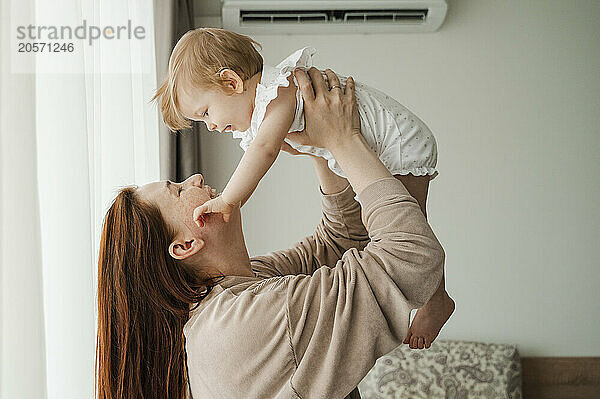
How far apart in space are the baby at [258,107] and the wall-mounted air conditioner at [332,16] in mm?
1687

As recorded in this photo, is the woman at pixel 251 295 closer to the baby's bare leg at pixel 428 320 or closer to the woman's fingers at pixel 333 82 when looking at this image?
the woman's fingers at pixel 333 82

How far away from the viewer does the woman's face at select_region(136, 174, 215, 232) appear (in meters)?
1.32

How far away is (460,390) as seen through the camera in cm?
308

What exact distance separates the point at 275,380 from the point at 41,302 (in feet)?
1.35

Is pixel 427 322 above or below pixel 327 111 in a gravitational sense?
below

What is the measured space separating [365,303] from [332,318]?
6 cm

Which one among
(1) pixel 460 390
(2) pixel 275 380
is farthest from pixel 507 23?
(2) pixel 275 380

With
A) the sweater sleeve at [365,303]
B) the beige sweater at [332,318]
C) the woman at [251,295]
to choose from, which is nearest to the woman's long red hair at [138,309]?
the woman at [251,295]

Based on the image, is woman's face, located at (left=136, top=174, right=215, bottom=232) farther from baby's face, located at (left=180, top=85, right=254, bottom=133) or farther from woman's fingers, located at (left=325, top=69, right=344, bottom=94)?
woman's fingers, located at (left=325, top=69, right=344, bottom=94)

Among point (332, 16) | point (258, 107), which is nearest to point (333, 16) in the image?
point (332, 16)

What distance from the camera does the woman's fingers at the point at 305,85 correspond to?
1.34 metres

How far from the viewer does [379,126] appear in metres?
1.44

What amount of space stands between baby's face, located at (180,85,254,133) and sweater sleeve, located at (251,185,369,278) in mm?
266

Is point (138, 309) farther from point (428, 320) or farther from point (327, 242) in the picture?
point (428, 320)
